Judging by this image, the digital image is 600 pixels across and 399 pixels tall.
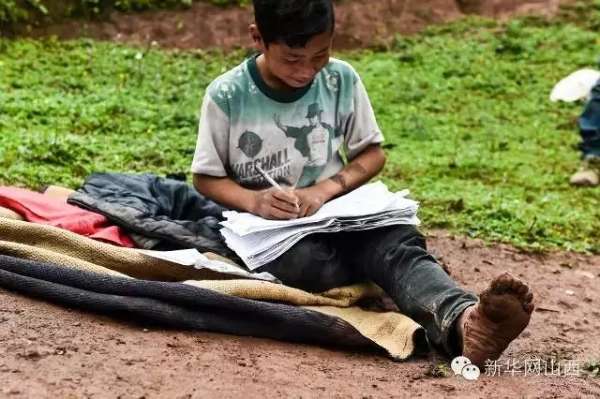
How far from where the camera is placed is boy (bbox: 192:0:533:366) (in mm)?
3080

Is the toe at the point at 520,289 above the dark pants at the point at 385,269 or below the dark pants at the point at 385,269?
above

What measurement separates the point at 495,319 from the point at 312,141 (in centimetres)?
119

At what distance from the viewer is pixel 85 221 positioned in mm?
3469

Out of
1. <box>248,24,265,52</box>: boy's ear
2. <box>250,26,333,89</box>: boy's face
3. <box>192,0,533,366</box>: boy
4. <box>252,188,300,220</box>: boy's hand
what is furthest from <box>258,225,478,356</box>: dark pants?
<box>248,24,265,52</box>: boy's ear

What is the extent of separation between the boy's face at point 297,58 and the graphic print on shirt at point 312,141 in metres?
0.18

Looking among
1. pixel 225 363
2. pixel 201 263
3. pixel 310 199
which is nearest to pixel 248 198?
pixel 310 199

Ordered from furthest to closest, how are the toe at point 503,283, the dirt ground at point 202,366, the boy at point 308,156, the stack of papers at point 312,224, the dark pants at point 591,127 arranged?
1. the dark pants at point 591,127
2. the stack of papers at point 312,224
3. the boy at point 308,156
4. the toe at point 503,283
5. the dirt ground at point 202,366

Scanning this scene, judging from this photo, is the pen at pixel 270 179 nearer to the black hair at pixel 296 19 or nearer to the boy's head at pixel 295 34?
the boy's head at pixel 295 34

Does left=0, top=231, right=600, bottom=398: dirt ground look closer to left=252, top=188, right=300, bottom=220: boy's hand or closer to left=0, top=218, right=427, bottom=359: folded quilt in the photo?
left=0, top=218, right=427, bottom=359: folded quilt

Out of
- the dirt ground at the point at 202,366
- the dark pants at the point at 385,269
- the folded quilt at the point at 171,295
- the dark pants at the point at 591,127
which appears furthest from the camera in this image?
the dark pants at the point at 591,127

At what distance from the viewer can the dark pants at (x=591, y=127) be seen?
6.60m

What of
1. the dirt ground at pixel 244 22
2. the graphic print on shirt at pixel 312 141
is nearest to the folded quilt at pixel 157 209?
the graphic print on shirt at pixel 312 141

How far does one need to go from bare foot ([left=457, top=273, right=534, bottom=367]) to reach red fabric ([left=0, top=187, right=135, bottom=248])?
136cm

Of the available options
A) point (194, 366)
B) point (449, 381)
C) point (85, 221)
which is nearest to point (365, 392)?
point (449, 381)
